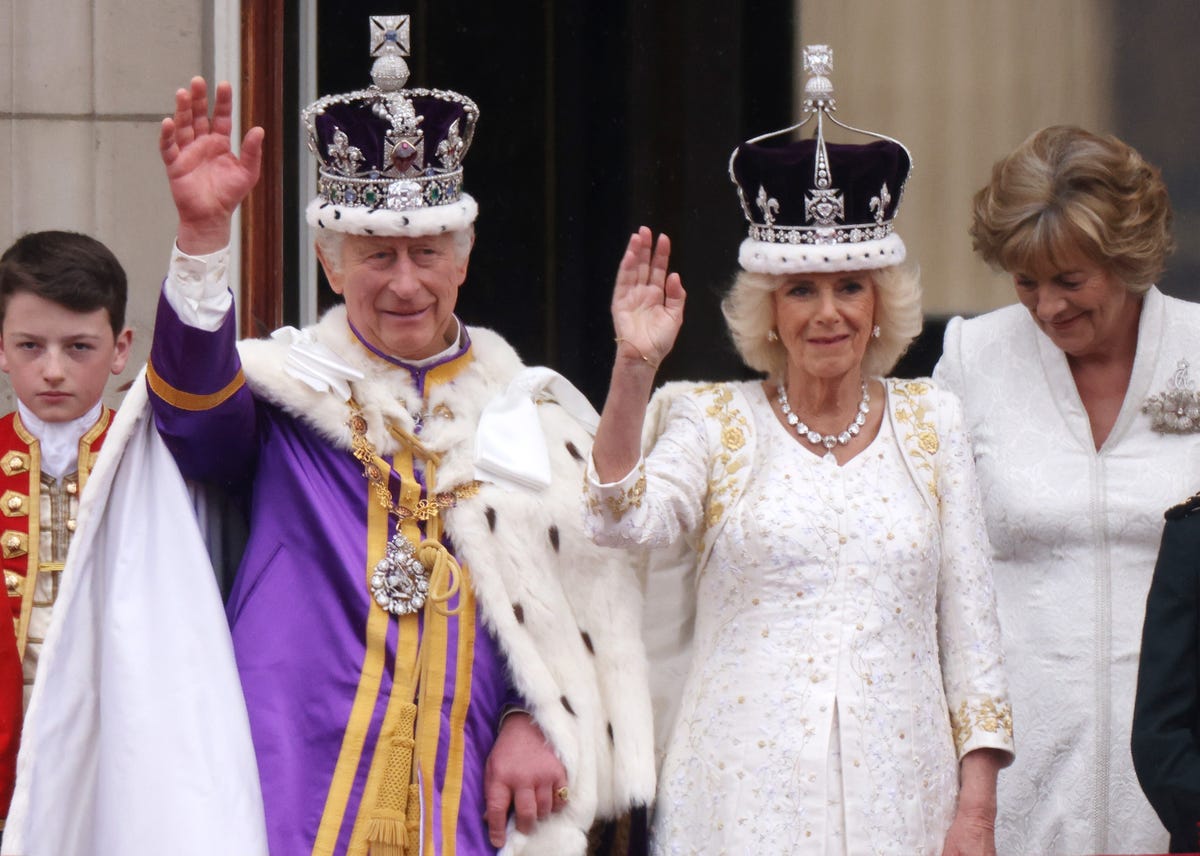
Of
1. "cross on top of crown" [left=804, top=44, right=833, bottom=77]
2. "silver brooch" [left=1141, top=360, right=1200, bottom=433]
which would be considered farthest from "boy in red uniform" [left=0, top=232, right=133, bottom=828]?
"silver brooch" [left=1141, top=360, right=1200, bottom=433]

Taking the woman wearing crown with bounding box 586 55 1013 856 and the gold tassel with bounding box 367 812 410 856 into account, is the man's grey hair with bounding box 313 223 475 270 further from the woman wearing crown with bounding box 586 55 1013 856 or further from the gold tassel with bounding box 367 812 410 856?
the gold tassel with bounding box 367 812 410 856

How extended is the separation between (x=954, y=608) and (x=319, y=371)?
1169mm

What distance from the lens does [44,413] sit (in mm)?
3814

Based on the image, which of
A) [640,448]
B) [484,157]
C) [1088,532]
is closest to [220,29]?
[484,157]

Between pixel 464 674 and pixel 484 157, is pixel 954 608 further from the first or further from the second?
pixel 484 157

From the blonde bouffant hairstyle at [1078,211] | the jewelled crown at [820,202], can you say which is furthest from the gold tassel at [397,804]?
the blonde bouffant hairstyle at [1078,211]

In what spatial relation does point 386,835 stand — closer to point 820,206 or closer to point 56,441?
point 56,441

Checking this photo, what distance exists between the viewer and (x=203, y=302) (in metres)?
3.48

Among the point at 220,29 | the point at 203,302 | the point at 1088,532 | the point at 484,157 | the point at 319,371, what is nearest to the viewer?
the point at 203,302

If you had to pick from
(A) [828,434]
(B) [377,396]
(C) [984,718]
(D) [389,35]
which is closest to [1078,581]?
(C) [984,718]

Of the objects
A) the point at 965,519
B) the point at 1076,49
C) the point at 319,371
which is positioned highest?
the point at 1076,49

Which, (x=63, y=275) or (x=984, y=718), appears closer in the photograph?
(x=984, y=718)

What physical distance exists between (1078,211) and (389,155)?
131 cm

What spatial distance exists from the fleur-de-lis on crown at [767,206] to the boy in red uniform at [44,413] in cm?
118
